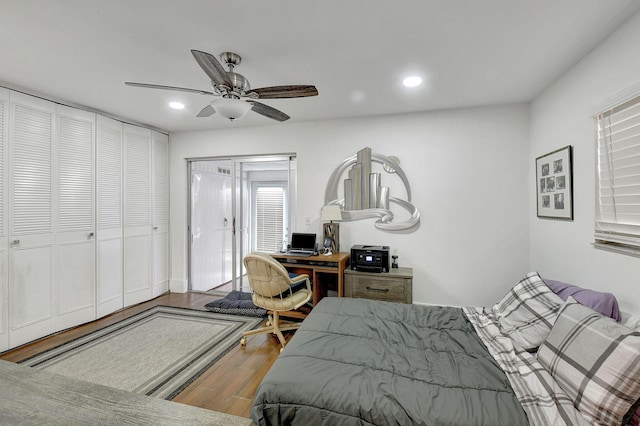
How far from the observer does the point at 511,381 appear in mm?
1359

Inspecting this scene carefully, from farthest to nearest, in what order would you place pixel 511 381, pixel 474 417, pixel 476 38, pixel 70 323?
pixel 70 323 → pixel 476 38 → pixel 511 381 → pixel 474 417

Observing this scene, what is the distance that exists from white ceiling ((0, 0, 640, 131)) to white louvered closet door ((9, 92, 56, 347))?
1.06 feet

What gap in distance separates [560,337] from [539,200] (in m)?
1.99

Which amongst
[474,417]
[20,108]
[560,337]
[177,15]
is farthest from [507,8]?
[20,108]

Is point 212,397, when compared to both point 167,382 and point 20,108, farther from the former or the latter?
point 20,108

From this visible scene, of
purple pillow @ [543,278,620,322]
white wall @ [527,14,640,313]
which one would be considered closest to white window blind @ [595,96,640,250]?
white wall @ [527,14,640,313]

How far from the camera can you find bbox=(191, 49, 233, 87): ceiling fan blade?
1.60 m

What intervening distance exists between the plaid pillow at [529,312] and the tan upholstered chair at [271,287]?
5.82 feet

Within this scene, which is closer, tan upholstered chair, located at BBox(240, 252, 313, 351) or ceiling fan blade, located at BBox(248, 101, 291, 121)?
ceiling fan blade, located at BBox(248, 101, 291, 121)

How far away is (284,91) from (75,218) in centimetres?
299

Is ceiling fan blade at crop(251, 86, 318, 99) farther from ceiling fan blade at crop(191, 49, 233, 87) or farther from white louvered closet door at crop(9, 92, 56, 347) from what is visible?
white louvered closet door at crop(9, 92, 56, 347)

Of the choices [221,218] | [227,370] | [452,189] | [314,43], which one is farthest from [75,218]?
[452,189]

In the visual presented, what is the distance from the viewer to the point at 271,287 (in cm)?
271

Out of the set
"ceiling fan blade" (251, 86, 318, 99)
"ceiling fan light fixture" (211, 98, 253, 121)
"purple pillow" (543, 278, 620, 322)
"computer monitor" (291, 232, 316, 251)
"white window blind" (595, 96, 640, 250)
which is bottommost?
"purple pillow" (543, 278, 620, 322)
